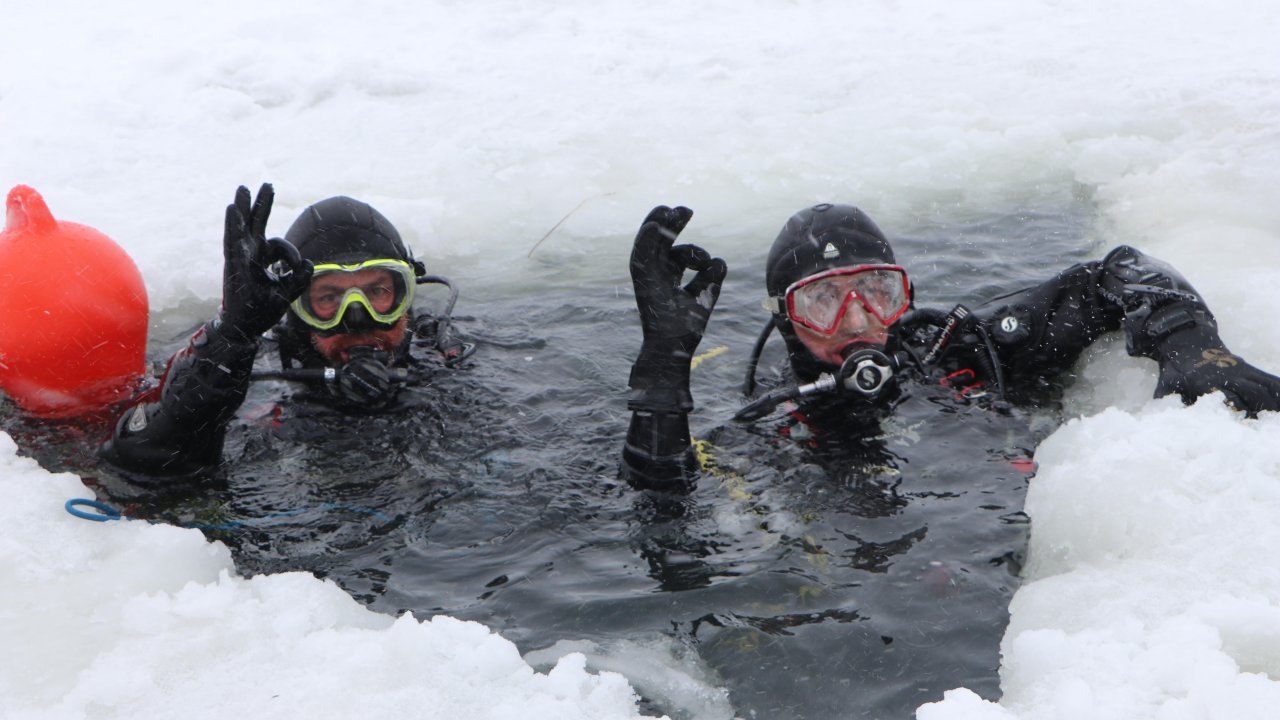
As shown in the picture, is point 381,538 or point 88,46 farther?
point 88,46

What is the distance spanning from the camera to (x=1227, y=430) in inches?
136

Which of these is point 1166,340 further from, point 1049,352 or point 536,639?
point 536,639

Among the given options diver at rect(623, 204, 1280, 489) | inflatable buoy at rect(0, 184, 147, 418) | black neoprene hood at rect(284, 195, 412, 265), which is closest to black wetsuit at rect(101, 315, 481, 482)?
inflatable buoy at rect(0, 184, 147, 418)

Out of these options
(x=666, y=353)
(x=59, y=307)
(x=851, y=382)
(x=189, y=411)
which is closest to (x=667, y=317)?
(x=666, y=353)

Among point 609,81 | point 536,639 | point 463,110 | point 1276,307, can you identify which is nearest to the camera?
point 536,639

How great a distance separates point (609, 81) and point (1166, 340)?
6.11 meters

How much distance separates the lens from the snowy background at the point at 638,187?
8.90ft

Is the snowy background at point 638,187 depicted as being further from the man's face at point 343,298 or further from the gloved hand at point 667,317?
the gloved hand at point 667,317

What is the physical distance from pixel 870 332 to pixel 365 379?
2.07 meters

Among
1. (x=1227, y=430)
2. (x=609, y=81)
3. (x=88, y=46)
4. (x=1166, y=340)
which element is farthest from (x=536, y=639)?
(x=88, y=46)

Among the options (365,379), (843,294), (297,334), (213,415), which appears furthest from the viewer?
(297,334)

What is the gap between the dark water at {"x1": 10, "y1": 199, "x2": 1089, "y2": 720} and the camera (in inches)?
123

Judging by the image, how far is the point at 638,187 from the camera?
25.2 feet

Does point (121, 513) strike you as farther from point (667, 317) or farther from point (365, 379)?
point (667, 317)
